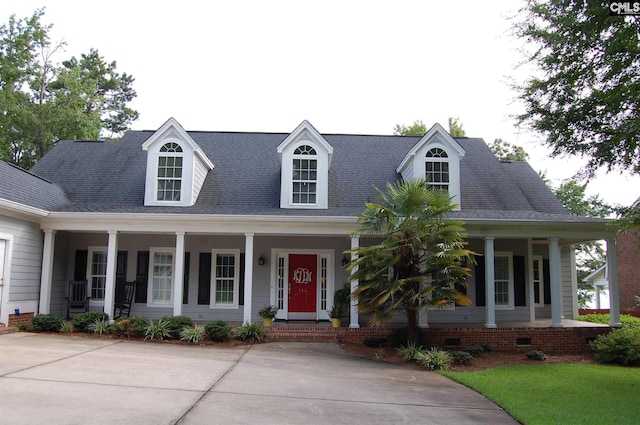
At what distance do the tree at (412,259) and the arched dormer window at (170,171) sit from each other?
20.2ft

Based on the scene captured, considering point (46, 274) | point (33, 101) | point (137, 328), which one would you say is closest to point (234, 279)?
point (137, 328)

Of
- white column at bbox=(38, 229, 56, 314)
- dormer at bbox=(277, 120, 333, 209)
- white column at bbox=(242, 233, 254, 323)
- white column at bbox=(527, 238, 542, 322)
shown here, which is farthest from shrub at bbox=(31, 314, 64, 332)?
white column at bbox=(527, 238, 542, 322)

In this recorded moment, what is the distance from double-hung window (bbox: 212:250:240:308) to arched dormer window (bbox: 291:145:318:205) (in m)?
2.69

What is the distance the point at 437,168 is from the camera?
1500 cm

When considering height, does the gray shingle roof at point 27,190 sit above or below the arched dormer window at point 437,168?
below

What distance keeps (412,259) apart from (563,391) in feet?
13.4

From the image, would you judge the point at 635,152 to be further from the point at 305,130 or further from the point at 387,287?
the point at 305,130

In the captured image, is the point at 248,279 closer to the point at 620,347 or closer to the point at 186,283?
the point at 186,283

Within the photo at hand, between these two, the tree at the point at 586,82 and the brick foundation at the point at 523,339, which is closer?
the tree at the point at 586,82

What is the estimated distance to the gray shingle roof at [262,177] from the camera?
14406 mm

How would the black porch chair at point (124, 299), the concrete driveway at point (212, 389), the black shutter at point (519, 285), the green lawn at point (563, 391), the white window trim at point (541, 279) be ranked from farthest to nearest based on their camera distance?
1. the white window trim at point (541, 279)
2. the black shutter at point (519, 285)
3. the black porch chair at point (124, 299)
4. the green lawn at point (563, 391)
5. the concrete driveway at point (212, 389)

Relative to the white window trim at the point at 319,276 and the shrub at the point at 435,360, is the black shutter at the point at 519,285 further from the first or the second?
the white window trim at the point at 319,276

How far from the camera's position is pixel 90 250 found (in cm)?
1516

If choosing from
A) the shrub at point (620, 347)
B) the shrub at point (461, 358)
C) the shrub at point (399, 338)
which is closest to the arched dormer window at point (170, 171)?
the shrub at point (399, 338)
